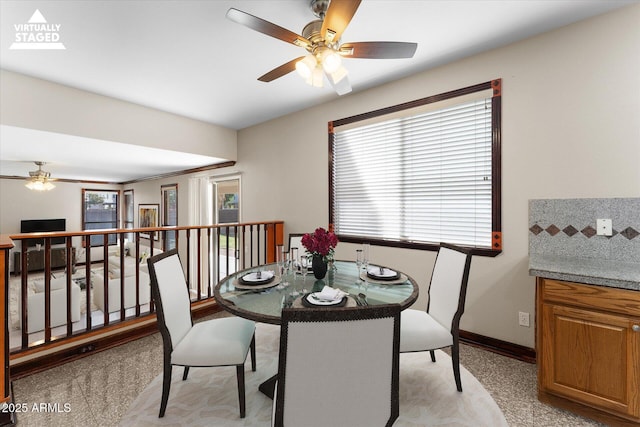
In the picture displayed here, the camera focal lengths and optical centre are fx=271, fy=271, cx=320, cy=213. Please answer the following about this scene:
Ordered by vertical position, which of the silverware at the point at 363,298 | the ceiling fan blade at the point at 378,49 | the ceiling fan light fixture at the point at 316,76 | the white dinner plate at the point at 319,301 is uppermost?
the ceiling fan blade at the point at 378,49

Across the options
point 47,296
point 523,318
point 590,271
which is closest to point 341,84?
point 590,271

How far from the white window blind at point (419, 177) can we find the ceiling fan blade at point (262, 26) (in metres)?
1.61

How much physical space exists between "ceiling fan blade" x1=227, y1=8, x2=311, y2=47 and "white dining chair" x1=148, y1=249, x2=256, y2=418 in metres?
1.41

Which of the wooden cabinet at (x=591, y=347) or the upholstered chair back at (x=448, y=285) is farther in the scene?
the upholstered chair back at (x=448, y=285)

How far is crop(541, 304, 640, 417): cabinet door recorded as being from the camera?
146cm

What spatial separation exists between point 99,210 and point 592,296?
35.9 feet

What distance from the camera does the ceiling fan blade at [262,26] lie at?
4.50ft

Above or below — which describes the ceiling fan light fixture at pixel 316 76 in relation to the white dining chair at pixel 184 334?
above

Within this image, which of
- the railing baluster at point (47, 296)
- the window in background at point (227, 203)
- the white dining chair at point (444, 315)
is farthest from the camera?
the window in background at point (227, 203)

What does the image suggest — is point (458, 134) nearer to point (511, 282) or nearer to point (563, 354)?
point (511, 282)

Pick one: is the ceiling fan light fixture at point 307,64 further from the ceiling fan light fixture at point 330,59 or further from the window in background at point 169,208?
the window in background at point 169,208

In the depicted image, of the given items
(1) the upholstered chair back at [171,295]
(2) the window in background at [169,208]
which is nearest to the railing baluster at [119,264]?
(2) the window in background at [169,208]

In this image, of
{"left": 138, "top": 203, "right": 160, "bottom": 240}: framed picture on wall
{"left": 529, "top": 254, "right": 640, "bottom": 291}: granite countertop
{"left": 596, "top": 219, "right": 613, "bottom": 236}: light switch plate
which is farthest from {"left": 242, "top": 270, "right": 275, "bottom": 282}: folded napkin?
{"left": 138, "top": 203, "right": 160, "bottom": 240}: framed picture on wall

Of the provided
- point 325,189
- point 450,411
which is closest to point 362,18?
point 325,189
